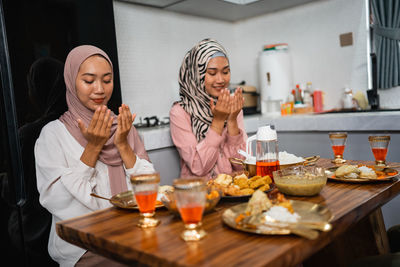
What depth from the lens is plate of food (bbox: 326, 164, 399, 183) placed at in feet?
4.17

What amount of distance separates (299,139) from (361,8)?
1287 mm

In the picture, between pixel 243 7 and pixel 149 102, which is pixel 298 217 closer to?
pixel 149 102

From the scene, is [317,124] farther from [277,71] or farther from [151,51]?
[151,51]

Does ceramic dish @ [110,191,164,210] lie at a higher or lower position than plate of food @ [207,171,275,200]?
lower

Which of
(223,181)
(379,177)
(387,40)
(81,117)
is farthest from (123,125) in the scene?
(387,40)

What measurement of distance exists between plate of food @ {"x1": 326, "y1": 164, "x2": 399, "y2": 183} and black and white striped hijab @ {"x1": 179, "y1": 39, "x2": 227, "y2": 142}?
3.21 feet

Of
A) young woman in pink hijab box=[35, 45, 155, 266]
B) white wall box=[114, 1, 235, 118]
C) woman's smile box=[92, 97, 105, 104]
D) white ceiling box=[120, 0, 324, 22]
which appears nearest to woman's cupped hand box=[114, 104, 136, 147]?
young woman in pink hijab box=[35, 45, 155, 266]

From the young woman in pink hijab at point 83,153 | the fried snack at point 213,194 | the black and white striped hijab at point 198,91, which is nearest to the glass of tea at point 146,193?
the fried snack at point 213,194

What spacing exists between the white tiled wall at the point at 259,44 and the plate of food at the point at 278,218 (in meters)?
2.16

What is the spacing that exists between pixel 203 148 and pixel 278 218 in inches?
44.0

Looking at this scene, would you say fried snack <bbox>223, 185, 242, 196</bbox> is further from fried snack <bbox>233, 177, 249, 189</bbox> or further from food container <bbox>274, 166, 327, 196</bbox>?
food container <bbox>274, 166, 327, 196</bbox>

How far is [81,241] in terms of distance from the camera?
38.5 inches

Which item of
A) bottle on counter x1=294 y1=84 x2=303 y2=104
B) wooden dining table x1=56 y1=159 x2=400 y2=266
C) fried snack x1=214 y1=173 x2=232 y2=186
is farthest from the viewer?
bottle on counter x1=294 y1=84 x2=303 y2=104

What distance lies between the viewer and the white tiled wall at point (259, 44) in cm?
299
